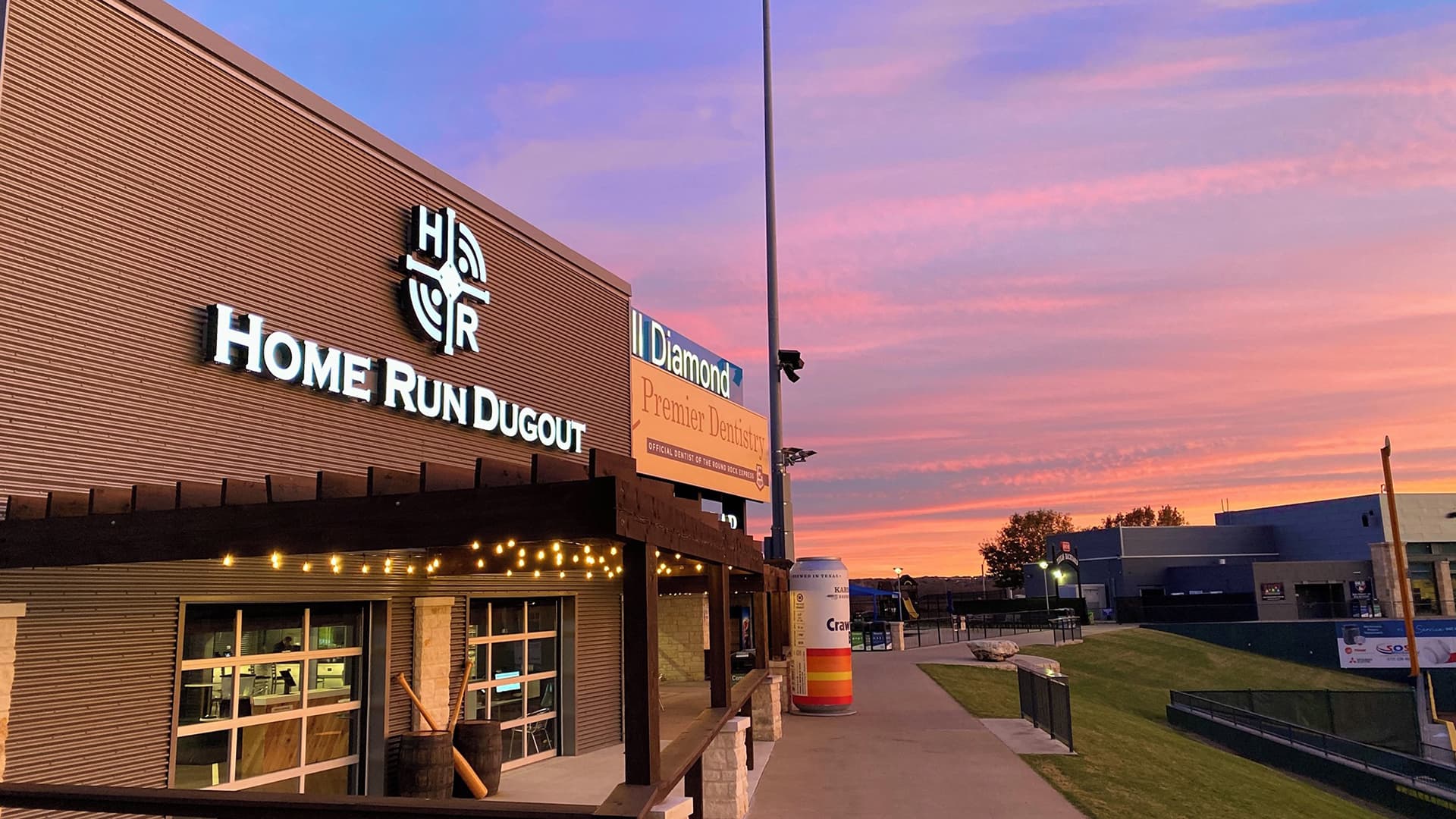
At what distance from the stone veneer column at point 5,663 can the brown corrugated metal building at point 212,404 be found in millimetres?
156

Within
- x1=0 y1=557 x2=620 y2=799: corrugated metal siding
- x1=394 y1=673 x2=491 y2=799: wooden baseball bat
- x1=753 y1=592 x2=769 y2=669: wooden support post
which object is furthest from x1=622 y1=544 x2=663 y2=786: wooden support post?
x1=753 y1=592 x2=769 y2=669: wooden support post

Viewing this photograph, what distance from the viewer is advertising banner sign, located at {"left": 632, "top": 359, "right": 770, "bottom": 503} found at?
1941cm

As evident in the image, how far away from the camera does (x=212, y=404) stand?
9.77 metres

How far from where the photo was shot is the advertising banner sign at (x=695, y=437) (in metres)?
19.4

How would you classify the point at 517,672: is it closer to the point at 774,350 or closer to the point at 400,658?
the point at 400,658

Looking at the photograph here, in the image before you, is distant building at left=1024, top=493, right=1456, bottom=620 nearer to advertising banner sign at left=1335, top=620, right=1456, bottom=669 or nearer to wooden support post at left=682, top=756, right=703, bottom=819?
advertising banner sign at left=1335, top=620, right=1456, bottom=669

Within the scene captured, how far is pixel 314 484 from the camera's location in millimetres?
7035

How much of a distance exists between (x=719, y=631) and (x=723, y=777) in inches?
106

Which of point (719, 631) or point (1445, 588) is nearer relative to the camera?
point (719, 631)

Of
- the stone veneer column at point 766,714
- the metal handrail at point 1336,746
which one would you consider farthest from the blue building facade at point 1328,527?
the stone veneer column at point 766,714

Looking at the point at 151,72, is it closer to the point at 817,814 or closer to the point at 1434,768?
the point at 817,814

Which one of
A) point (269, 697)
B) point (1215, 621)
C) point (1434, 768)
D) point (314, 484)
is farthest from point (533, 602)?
point (1215, 621)

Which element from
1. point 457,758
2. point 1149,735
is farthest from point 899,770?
point 1149,735

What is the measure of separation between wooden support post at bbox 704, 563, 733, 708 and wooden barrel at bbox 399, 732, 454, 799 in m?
3.96
